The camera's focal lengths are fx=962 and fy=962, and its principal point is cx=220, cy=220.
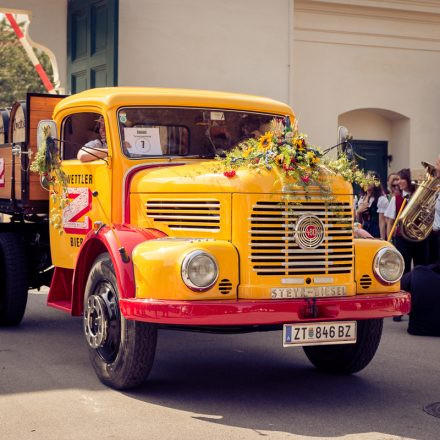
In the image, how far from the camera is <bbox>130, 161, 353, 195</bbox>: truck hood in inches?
248

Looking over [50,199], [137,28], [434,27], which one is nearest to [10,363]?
[50,199]

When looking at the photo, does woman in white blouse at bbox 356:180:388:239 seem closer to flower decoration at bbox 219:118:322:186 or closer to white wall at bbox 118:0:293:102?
white wall at bbox 118:0:293:102

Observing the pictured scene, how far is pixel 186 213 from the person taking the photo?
21.9 ft

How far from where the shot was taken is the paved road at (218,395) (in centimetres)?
558

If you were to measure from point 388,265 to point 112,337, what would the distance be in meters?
1.98

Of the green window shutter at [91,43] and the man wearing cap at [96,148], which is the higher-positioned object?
the green window shutter at [91,43]

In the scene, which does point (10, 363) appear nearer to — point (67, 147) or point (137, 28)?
point (67, 147)

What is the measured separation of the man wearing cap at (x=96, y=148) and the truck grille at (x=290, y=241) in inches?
68.2

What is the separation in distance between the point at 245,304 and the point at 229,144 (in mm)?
2113

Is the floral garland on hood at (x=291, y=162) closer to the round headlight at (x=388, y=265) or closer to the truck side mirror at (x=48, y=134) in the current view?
the round headlight at (x=388, y=265)

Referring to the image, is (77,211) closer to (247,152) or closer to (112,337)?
(112,337)

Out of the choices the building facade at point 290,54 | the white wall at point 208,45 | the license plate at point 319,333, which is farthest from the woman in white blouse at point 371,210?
the license plate at point 319,333

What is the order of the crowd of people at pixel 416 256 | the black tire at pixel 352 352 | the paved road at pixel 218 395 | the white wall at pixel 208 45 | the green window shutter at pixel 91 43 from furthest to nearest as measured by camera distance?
the white wall at pixel 208 45 → the green window shutter at pixel 91 43 → the crowd of people at pixel 416 256 → the black tire at pixel 352 352 → the paved road at pixel 218 395

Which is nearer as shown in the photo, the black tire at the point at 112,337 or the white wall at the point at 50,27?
the black tire at the point at 112,337
